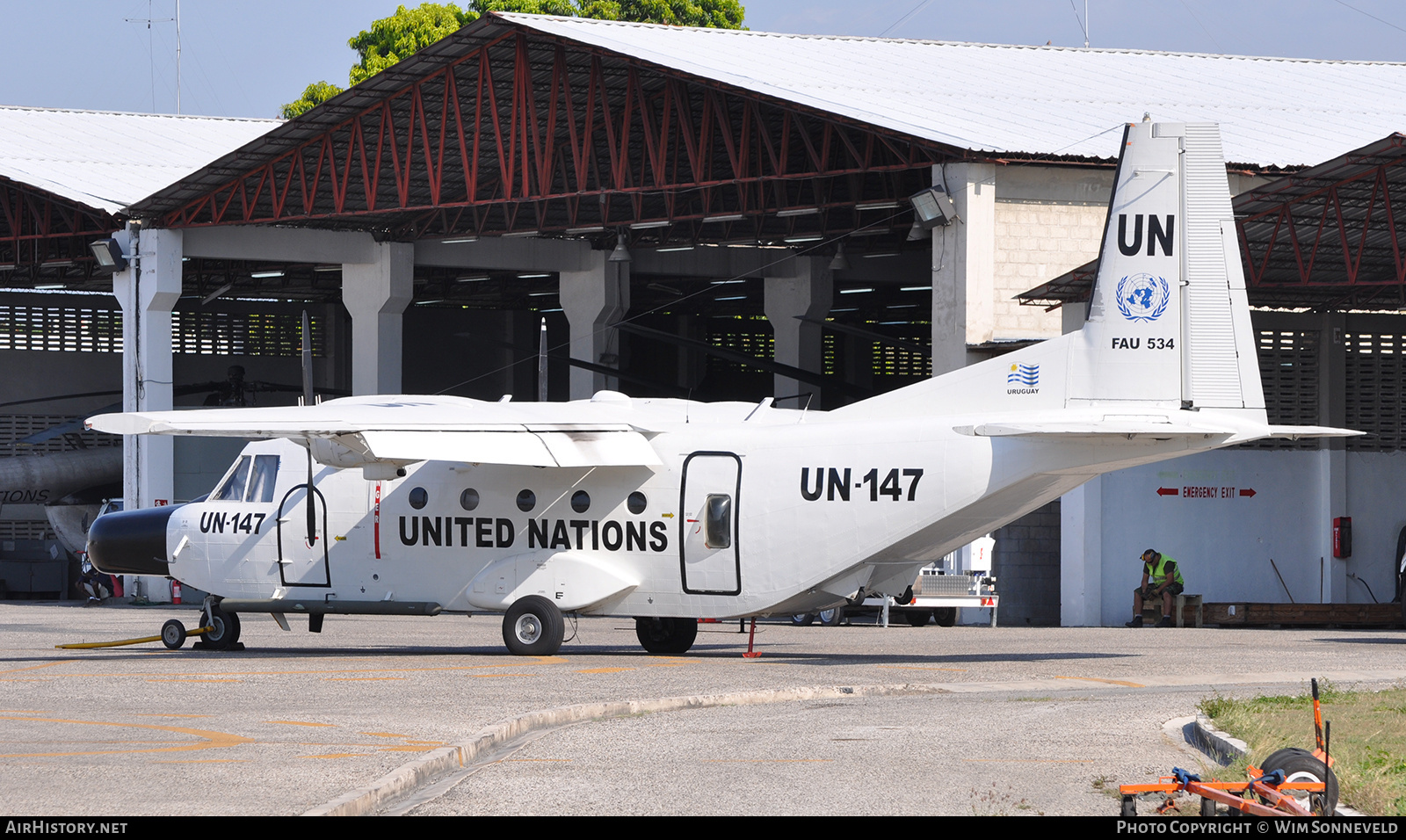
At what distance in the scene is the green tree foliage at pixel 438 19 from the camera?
67750 mm

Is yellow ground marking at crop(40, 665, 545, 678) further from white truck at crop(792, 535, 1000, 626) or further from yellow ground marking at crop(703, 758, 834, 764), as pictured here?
white truck at crop(792, 535, 1000, 626)

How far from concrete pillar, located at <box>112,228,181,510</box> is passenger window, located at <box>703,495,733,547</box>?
2646 cm

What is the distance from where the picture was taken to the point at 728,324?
67562 mm

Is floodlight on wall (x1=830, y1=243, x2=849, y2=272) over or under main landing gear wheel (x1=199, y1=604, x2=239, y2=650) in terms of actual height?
over

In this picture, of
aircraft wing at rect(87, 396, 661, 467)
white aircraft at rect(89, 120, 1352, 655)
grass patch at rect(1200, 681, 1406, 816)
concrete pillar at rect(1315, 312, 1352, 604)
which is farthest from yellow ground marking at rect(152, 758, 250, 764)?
concrete pillar at rect(1315, 312, 1352, 604)

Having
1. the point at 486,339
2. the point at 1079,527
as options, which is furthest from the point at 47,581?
the point at 1079,527

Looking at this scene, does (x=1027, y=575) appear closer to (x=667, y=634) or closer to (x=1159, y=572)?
(x=1159, y=572)

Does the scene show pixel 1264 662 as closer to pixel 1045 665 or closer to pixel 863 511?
pixel 1045 665

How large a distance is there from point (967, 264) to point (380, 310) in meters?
20.0

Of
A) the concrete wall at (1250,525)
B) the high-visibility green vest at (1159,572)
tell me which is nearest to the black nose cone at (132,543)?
the concrete wall at (1250,525)

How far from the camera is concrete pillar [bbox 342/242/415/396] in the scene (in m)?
45.8

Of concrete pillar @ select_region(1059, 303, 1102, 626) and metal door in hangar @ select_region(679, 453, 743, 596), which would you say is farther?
concrete pillar @ select_region(1059, 303, 1102, 626)
